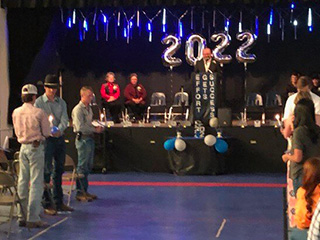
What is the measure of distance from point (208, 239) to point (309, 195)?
7.74 feet

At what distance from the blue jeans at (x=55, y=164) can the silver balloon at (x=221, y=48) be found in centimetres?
792

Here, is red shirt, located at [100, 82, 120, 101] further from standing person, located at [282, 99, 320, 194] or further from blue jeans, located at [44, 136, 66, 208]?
standing person, located at [282, 99, 320, 194]

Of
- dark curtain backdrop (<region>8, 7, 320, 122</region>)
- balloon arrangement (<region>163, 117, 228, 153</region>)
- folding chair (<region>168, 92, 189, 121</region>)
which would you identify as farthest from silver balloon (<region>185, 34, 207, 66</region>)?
balloon arrangement (<region>163, 117, 228, 153</region>)

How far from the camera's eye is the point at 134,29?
57.5 feet

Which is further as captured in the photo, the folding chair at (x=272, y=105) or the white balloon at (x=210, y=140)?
the folding chair at (x=272, y=105)

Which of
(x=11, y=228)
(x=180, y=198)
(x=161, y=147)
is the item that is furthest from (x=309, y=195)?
(x=161, y=147)

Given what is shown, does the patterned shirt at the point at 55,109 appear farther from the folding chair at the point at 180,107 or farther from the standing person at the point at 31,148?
the folding chair at the point at 180,107

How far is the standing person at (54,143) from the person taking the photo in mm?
8125

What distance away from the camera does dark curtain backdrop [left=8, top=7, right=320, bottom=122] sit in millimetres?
16578

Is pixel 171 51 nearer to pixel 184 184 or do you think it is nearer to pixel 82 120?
pixel 184 184

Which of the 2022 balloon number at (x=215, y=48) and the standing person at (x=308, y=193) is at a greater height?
the 2022 balloon number at (x=215, y=48)

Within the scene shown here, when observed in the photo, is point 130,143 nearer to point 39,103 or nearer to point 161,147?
point 161,147

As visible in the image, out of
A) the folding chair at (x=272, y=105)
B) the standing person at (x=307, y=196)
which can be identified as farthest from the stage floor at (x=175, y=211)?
the folding chair at (x=272, y=105)

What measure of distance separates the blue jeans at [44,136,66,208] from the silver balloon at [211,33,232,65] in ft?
26.0
